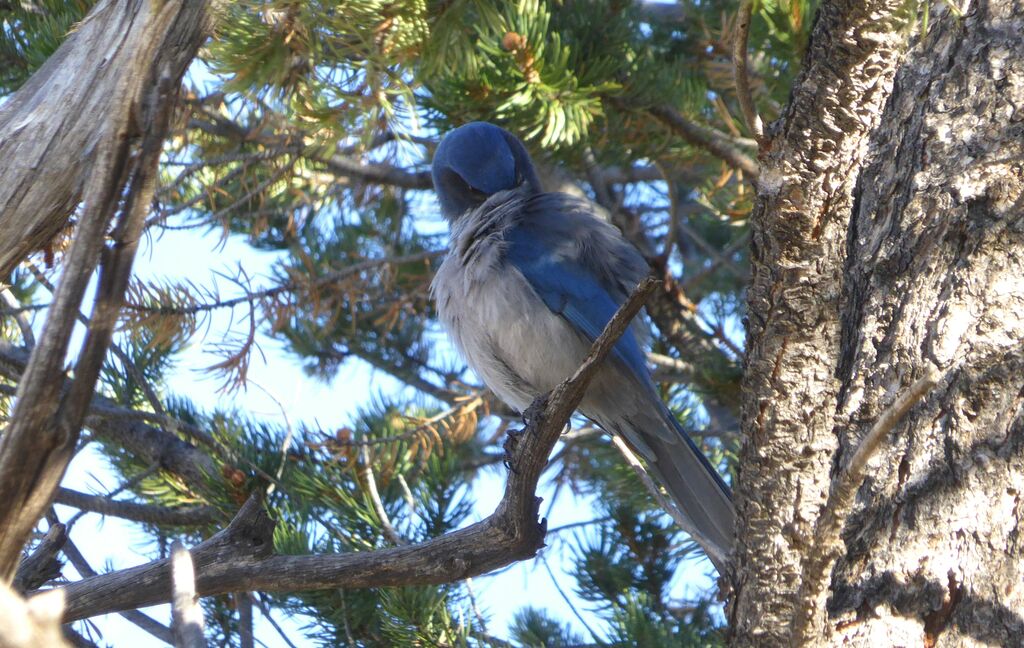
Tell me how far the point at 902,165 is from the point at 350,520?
1.73 meters

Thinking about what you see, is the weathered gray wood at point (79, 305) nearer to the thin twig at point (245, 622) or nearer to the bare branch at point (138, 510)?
the thin twig at point (245, 622)

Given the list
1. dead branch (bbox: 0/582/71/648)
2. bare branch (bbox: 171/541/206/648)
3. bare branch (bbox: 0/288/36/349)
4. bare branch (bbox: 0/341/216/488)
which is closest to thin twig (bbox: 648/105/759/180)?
bare branch (bbox: 0/341/216/488)

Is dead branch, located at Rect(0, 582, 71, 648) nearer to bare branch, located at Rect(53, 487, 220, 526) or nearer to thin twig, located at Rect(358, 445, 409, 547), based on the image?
thin twig, located at Rect(358, 445, 409, 547)

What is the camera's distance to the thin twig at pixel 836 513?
126 cm

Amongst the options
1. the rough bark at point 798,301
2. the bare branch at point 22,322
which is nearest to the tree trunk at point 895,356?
the rough bark at point 798,301

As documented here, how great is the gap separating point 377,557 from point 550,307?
1153mm

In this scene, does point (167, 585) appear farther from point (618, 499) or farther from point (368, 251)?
point (368, 251)

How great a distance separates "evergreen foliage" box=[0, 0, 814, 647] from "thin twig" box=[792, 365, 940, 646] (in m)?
1.00

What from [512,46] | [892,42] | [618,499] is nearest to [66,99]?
[512,46]

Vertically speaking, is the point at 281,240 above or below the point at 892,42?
above

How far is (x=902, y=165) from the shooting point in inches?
81.4

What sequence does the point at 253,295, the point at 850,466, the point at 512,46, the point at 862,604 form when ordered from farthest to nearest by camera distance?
the point at 253,295
the point at 512,46
the point at 862,604
the point at 850,466

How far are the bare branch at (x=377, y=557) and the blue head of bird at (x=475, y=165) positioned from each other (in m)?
1.29

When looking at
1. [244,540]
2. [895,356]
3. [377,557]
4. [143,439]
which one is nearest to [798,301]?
[895,356]
